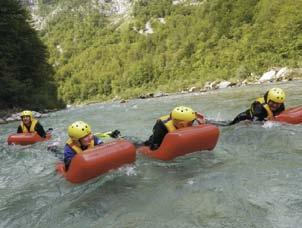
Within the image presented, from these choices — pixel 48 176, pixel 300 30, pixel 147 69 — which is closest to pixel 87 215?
pixel 48 176

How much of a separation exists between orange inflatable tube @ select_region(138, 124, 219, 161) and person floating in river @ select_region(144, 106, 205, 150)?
0.77 ft

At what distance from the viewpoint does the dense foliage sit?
3091 centimetres

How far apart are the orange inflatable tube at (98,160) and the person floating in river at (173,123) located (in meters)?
1.10

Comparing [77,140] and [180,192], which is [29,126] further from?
[180,192]

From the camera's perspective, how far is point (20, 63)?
34812 mm

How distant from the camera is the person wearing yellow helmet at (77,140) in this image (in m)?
7.96

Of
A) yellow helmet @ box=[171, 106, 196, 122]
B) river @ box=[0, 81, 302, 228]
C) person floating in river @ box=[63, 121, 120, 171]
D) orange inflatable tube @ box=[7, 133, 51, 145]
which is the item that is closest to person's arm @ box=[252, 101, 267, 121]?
river @ box=[0, 81, 302, 228]

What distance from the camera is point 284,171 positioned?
7234 millimetres

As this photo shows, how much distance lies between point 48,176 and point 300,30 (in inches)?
2293

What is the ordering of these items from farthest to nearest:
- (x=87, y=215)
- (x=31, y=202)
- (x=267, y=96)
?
1. (x=267, y=96)
2. (x=31, y=202)
3. (x=87, y=215)

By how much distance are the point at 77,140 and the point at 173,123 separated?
191 cm

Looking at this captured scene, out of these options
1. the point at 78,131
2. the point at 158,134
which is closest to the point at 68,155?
the point at 78,131

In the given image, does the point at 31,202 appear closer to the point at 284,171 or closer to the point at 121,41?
the point at 284,171

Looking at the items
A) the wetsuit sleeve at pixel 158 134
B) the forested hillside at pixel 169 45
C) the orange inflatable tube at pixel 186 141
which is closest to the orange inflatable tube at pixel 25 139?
the wetsuit sleeve at pixel 158 134
